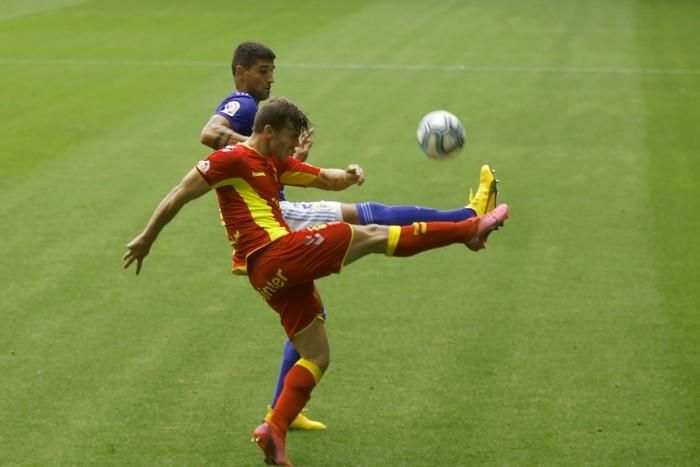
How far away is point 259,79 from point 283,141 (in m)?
1.50

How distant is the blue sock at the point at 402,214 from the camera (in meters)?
8.56

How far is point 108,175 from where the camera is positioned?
16469 mm

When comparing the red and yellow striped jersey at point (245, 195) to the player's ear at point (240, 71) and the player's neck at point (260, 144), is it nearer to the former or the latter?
the player's neck at point (260, 144)

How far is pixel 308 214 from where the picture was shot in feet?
29.6

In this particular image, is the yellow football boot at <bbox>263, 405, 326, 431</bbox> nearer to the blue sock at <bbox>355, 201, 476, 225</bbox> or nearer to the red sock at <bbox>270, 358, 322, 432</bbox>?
the red sock at <bbox>270, 358, 322, 432</bbox>

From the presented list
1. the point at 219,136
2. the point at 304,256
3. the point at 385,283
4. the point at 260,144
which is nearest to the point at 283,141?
the point at 260,144

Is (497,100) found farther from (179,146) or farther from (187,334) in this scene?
A: (187,334)

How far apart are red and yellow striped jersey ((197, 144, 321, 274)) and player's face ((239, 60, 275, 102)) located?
4.38 feet

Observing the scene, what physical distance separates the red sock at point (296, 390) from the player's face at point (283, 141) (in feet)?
4.40

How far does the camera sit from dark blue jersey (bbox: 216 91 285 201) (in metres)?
8.97

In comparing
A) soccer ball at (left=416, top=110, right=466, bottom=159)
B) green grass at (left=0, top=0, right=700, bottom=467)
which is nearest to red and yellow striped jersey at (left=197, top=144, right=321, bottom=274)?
green grass at (left=0, top=0, right=700, bottom=467)

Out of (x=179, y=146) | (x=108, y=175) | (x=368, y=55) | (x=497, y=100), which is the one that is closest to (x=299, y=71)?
(x=368, y=55)

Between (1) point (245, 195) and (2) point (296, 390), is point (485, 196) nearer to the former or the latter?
(1) point (245, 195)

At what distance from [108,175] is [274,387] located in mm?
7512
